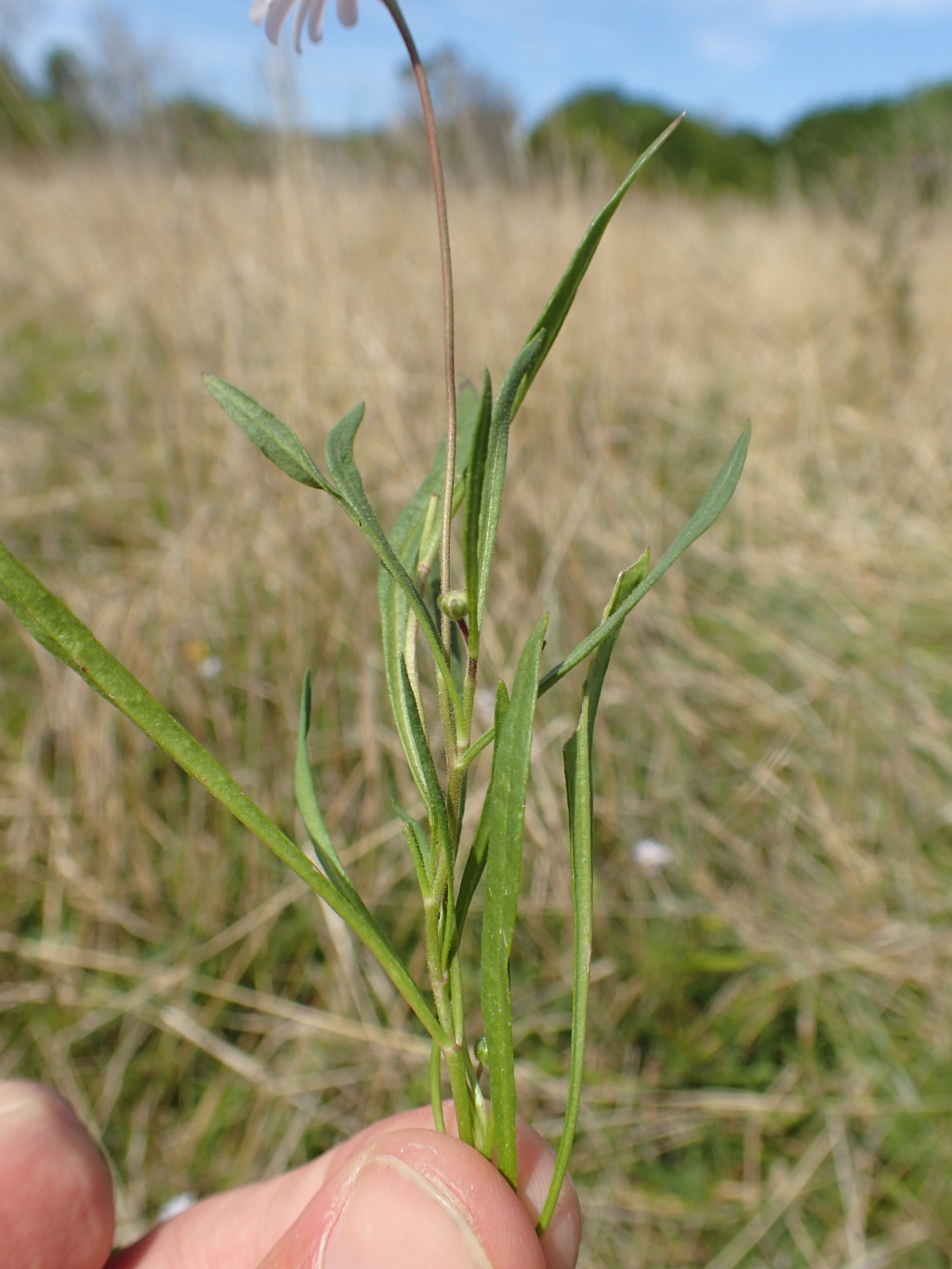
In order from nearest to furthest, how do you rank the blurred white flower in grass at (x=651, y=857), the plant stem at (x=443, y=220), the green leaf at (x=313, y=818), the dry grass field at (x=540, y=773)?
the plant stem at (x=443, y=220) < the green leaf at (x=313, y=818) < the dry grass field at (x=540, y=773) < the blurred white flower in grass at (x=651, y=857)

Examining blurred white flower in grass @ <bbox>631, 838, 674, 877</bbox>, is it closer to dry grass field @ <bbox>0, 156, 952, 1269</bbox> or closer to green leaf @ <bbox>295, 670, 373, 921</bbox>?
dry grass field @ <bbox>0, 156, 952, 1269</bbox>

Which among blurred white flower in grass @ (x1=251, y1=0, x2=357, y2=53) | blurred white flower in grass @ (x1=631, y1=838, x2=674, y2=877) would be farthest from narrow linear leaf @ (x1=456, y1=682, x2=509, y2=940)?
blurred white flower in grass @ (x1=631, y1=838, x2=674, y2=877)

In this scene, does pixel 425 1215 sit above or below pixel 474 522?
below

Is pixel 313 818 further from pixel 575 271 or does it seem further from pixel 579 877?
pixel 575 271

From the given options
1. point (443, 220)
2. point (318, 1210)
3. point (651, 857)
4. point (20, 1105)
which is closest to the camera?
point (443, 220)

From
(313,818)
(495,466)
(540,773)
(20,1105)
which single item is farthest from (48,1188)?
(540,773)

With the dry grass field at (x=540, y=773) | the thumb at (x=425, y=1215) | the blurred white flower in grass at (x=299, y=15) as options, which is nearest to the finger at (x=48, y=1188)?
the thumb at (x=425, y=1215)

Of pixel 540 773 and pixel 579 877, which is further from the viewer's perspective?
pixel 540 773

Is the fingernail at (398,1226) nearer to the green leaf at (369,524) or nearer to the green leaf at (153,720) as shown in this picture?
the green leaf at (153,720)
